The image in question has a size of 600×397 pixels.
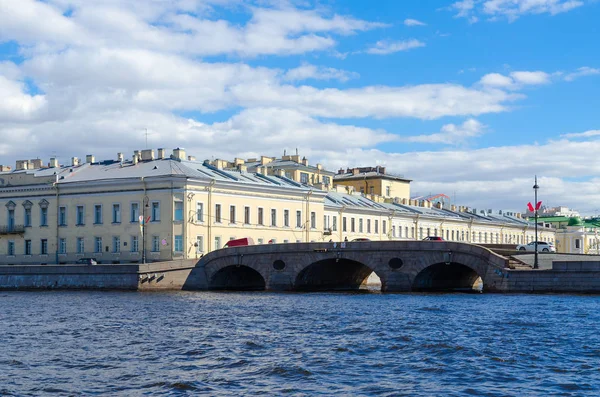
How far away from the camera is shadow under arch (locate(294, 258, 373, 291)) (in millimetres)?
55938

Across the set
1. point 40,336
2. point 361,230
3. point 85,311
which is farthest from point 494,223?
point 40,336

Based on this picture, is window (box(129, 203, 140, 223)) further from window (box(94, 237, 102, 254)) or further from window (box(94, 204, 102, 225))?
window (box(94, 237, 102, 254))

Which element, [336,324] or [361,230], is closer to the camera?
[336,324]

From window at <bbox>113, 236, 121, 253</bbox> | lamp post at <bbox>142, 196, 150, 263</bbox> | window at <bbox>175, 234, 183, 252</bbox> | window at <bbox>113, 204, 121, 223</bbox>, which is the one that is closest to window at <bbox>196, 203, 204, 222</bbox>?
window at <bbox>175, 234, 183, 252</bbox>

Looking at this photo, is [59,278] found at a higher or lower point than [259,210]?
lower

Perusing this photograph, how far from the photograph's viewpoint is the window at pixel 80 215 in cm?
6438

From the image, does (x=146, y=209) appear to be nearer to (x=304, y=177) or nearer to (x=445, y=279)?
(x=445, y=279)

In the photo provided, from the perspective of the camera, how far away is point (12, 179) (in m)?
68.1

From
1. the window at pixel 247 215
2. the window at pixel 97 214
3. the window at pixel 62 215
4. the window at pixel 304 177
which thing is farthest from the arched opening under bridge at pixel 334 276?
the window at pixel 304 177

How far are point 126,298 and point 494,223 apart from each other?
61.4 metres

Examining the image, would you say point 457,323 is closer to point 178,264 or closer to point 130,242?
point 178,264

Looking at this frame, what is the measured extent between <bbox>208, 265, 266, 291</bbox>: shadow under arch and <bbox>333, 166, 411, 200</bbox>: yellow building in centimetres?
4349

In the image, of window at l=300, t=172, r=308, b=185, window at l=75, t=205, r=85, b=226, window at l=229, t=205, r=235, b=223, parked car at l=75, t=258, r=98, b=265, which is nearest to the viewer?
parked car at l=75, t=258, r=98, b=265

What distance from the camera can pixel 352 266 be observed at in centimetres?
6031
